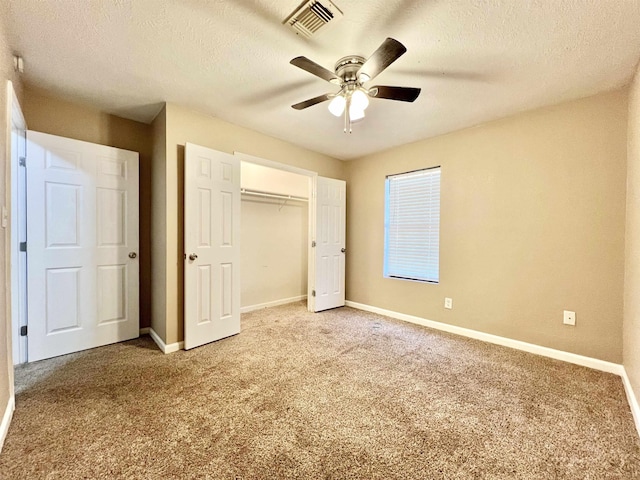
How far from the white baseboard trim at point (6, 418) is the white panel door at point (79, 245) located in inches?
36.3

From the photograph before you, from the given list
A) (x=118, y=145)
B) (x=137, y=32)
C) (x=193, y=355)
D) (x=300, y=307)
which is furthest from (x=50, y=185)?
(x=300, y=307)

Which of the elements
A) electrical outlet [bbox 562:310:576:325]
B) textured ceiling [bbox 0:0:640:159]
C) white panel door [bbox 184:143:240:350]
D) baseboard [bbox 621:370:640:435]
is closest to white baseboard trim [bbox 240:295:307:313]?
white panel door [bbox 184:143:240:350]

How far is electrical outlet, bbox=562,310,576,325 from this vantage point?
245cm

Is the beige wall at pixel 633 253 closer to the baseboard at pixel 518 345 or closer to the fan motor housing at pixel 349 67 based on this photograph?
the baseboard at pixel 518 345

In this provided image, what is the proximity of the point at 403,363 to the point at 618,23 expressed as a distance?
103 inches

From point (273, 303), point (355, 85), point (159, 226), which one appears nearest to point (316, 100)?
point (355, 85)

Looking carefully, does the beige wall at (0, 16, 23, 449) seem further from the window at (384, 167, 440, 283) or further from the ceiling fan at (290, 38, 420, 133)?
the window at (384, 167, 440, 283)

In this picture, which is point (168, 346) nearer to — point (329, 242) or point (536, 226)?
point (329, 242)

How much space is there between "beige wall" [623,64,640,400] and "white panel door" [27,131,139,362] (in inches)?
164

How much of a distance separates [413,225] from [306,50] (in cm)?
248

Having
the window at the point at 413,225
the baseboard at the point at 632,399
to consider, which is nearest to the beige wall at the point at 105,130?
the window at the point at 413,225

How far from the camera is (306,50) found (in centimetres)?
186

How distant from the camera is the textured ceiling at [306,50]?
1.52m

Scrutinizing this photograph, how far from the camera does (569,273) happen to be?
97.4 inches
